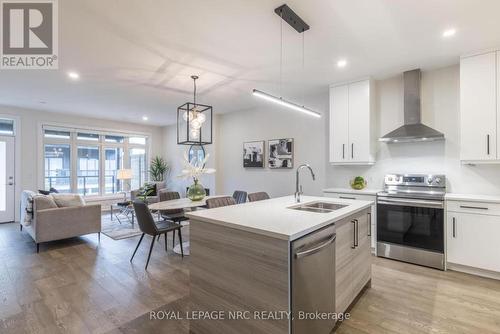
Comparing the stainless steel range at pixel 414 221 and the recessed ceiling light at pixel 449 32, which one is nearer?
the recessed ceiling light at pixel 449 32

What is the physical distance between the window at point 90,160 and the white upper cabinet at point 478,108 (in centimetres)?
809

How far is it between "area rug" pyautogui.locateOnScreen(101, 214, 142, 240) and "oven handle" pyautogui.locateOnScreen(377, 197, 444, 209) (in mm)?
4385

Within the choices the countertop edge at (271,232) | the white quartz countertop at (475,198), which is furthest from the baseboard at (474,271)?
the countertop edge at (271,232)

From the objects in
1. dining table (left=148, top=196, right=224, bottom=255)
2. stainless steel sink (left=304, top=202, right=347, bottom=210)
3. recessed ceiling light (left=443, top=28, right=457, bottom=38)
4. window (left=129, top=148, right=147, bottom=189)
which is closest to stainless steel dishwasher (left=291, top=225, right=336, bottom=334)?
stainless steel sink (left=304, top=202, right=347, bottom=210)

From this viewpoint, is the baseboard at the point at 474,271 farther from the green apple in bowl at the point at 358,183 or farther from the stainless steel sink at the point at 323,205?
the stainless steel sink at the point at 323,205

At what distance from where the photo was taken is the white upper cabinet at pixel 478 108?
299 cm

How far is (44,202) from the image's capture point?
3893 mm

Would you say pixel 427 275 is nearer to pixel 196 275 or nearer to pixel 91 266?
pixel 196 275

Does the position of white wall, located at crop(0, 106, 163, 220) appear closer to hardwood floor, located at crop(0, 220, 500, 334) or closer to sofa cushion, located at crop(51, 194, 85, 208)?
sofa cushion, located at crop(51, 194, 85, 208)

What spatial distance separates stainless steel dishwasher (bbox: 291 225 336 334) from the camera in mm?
1491

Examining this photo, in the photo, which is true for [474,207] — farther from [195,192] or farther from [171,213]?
[171,213]

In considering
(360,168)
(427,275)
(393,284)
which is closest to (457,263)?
(427,275)

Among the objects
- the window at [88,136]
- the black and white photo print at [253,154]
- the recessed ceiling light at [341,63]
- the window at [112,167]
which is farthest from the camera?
the window at [112,167]

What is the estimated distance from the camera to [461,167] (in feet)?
11.2
